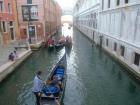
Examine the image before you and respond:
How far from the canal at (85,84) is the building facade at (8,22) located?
917cm

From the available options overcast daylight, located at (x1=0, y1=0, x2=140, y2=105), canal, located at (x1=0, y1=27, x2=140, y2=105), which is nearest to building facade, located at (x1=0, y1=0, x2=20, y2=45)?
overcast daylight, located at (x1=0, y1=0, x2=140, y2=105)

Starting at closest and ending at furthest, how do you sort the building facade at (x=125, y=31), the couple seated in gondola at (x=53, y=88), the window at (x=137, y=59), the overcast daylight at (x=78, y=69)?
1. the couple seated in gondola at (x=53, y=88)
2. the overcast daylight at (x=78, y=69)
3. the window at (x=137, y=59)
4. the building facade at (x=125, y=31)

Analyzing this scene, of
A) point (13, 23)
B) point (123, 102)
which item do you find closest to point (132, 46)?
point (123, 102)

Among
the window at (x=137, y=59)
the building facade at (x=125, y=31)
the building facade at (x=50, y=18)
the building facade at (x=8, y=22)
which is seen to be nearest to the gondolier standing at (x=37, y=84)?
the building facade at (x=125, y=31)

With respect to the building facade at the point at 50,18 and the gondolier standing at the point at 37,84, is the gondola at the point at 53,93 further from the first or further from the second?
the building facade at the point at 50,18

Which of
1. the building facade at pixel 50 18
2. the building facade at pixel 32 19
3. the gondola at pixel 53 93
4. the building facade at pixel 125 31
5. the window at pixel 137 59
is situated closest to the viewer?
the gondola at pixel 53 93

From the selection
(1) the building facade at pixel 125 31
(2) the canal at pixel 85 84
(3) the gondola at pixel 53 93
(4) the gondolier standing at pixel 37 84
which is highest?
(1) the building facade at pixel 125 31

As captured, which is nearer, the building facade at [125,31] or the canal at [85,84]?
the canal at [85,84]

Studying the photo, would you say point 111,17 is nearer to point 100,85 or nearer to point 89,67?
point 89,67

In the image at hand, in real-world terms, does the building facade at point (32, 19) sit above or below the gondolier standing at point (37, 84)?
above

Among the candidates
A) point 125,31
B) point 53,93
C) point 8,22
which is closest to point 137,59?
point 125,31

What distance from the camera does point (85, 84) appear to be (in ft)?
51.3

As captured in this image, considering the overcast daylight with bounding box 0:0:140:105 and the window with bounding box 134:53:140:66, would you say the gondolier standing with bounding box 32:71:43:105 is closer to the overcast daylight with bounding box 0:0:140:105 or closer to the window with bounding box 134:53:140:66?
the overcast daylight with bounding box 0:0:140:105

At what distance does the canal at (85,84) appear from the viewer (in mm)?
12844
